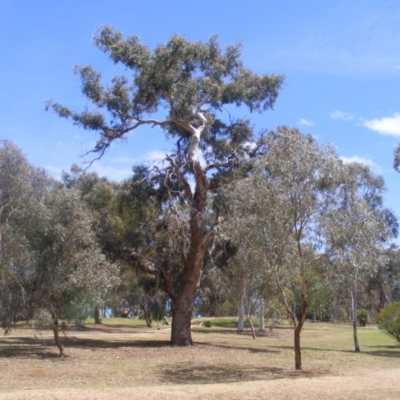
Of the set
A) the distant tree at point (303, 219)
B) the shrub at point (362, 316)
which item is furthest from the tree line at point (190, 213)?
the shrub at point (362, 316)

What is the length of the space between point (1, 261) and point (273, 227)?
10283 millimetres

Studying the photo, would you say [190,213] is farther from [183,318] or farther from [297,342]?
[297,342]

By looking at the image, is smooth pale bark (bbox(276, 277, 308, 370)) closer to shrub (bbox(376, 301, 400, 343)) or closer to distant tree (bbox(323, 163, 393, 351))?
distant tree (bbox(323, 163, 393, 351))

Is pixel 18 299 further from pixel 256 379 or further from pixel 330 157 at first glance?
pixel 330 157

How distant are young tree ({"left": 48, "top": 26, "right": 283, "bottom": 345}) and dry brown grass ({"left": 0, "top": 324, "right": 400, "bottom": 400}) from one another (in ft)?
16.0

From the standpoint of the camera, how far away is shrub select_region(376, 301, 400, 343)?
3412cm

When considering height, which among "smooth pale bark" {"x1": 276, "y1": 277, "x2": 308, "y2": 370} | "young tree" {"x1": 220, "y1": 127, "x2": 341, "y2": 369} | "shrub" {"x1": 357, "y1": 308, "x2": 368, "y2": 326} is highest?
"young tree" {"x1": 220, "y1": 127, "x2": 341, "y2": 369}

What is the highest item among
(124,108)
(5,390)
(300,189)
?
(124,108)

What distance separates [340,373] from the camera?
72.5 feet

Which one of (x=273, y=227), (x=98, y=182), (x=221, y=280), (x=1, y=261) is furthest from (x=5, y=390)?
(x=98, y=182)

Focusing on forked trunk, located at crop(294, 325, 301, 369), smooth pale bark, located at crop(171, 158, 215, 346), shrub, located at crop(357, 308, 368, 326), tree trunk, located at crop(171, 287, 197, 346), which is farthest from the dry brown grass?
shrub, located at crop(357, 308, 368, 326)

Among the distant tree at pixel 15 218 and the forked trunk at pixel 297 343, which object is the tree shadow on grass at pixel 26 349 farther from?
the forked trunk at pixel 297 343

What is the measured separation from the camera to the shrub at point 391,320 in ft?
112

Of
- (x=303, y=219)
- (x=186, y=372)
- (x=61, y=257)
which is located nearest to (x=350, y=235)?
(x=303, y=219)
